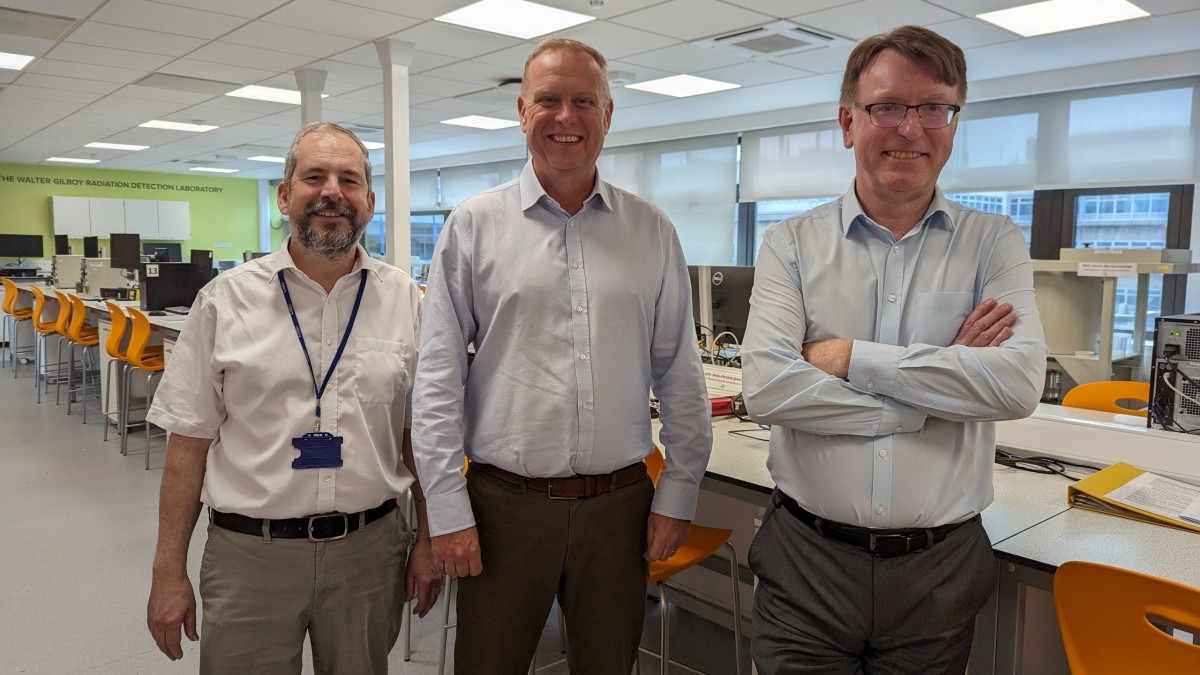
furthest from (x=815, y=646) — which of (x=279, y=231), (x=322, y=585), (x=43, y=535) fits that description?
(x=279, y=231)

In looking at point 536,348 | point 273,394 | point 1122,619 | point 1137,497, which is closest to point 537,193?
point 536,348

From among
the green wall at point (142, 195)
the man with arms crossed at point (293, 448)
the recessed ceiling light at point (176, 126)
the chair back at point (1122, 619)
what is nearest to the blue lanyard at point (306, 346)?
the man with arms crossed at point (293, 448)

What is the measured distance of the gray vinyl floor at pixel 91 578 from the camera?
2.83 metres

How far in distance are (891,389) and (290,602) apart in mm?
1202

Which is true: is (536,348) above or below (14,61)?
below

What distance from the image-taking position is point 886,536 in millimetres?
1424

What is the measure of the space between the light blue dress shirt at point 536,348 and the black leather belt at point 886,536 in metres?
0.34

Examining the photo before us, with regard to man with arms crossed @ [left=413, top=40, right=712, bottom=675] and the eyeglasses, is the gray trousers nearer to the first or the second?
man with arms crossed @ [left=413, top=40, right=712, bottom=675]

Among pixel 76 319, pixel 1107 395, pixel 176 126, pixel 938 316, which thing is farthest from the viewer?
pixel 176 126

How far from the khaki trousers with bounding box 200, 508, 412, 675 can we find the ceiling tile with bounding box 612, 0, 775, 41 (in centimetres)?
401

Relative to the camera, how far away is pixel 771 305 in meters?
1.59

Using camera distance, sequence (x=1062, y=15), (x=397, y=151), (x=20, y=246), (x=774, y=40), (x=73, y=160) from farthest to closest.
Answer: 1. (x=73, y=160)
2. (x=20, y=246)
3. (x=397, y=151)
4. (x=774, y=40)
5. (x=1062, y=15)

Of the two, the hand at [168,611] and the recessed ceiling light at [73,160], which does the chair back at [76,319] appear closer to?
the hand at [168,611]

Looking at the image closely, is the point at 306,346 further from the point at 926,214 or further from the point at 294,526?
the point at 926,214
